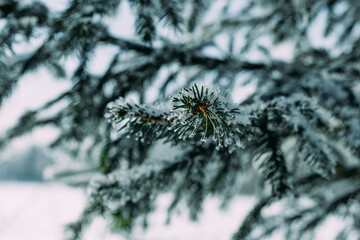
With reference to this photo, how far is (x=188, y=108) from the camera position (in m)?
0.54

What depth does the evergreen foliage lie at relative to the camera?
733mm

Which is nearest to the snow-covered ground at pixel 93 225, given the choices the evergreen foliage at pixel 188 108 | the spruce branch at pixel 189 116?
the evergreen foliage at pixel 188 108

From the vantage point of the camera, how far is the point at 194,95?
52 centimetres

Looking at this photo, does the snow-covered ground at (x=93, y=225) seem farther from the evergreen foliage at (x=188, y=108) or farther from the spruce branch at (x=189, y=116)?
the spruce branch at (x=189, y=116)

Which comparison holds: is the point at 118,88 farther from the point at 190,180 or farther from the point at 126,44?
the point at 190,180

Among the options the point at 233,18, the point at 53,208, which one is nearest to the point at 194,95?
the point at 233,18

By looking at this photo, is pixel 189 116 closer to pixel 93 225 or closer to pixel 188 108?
pixel 188 108

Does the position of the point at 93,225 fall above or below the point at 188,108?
above

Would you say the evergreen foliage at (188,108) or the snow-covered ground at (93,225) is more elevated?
the snow-covered ground at (93,225)

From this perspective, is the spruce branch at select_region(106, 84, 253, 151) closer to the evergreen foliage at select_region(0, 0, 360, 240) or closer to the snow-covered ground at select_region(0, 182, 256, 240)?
the evergreen foliage at select_region(0, 0, 360, 240)

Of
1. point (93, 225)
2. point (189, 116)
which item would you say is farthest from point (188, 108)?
point (93, 225)

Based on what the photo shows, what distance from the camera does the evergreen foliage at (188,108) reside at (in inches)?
28.9

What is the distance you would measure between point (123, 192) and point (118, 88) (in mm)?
723

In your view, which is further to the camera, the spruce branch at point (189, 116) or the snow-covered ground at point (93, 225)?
the snow-covered ground at point (93, 225)
